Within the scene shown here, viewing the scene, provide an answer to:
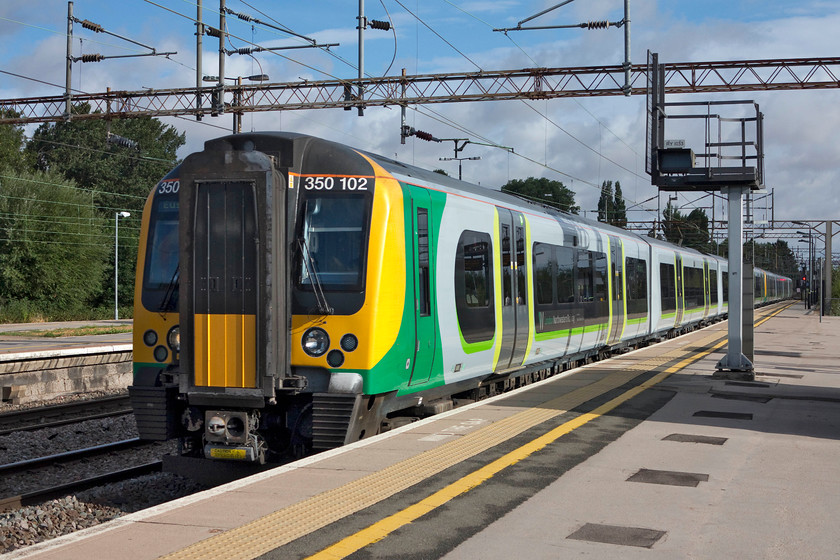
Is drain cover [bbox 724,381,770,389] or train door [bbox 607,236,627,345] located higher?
train door [bbox 607,236,627,345]

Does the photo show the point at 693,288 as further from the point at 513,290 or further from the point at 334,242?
the point at 334,242

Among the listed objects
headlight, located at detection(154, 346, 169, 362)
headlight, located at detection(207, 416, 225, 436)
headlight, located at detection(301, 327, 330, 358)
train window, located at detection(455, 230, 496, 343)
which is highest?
train window, located at detection(455, 230, 496, 343)

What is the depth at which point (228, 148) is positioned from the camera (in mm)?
8406

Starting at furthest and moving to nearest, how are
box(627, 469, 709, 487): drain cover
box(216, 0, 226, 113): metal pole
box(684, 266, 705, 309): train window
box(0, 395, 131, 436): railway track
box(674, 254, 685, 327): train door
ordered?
1. box(684, 266, 705, 309): train window
2. box(674, 254, 685, 327): train door
3. box(216, 0, 226, 113): metal pole
4. box(0, 395, 131, 436): railway track
5. box(627, 469, 709, 487): drain cover

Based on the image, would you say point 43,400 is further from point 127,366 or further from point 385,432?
point 385,432

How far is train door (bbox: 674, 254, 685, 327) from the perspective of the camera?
2976 cm

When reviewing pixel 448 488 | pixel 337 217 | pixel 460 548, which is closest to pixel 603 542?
pixel 460 548

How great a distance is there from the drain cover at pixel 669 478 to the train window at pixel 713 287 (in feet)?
108

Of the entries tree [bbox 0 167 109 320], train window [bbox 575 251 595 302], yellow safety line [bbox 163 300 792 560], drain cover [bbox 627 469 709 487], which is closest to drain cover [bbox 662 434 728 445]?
yellow safety line [bbox 163 300 792 560]

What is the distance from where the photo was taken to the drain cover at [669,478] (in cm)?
720

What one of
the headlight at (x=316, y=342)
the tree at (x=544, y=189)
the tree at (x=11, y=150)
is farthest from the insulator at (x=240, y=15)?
the tree at (x=544, y=189)

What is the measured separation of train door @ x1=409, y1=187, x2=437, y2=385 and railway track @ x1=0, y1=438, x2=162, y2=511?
3.36m

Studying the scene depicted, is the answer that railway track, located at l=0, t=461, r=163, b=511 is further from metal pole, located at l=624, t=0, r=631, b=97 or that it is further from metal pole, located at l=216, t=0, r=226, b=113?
metal pole, located at l=624, t=0, r=631, b=97

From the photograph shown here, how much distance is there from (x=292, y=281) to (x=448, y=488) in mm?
2698
